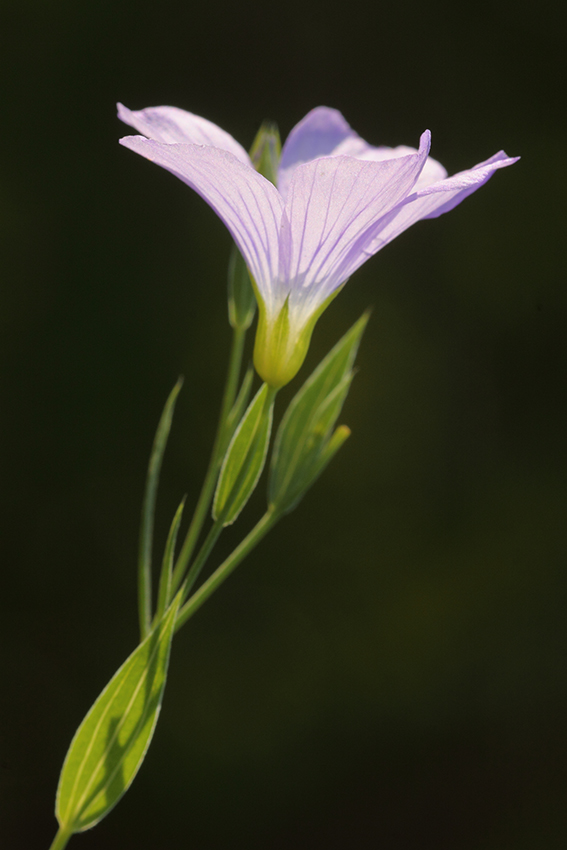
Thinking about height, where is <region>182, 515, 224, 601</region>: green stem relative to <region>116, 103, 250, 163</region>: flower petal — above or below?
below

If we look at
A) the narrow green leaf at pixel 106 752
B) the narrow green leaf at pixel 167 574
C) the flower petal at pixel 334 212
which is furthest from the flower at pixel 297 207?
the narrow green leaf at pixel 106 752

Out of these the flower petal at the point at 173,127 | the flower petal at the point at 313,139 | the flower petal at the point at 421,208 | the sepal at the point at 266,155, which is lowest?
the flower petal at the point at 421,208

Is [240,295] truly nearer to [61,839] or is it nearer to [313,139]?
[313,139]

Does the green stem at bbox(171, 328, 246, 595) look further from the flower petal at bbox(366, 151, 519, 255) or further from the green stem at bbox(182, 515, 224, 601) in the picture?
the flower petal at bbox(366, 151, 519, 255)

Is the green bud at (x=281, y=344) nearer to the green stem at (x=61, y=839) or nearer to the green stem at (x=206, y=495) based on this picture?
the green stem at (x=206, y=495)

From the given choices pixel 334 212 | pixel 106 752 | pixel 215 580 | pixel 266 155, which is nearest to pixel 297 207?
pixel 334 212

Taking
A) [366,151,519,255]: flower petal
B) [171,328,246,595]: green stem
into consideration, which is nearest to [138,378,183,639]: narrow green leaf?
[171,328,246,595]: green stem
